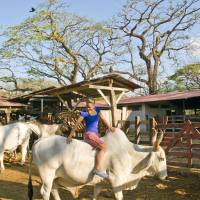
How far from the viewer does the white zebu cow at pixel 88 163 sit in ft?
12.2

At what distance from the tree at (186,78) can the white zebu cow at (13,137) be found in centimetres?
2363

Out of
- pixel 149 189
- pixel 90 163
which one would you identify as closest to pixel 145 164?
pixel 90 163

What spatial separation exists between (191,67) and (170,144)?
77.0 ft

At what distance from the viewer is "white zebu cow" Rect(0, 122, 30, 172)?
307 inches

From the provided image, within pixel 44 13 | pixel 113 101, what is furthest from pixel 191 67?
pixel 113 101

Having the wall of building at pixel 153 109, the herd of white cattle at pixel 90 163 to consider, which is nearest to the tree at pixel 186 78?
the wall of building at pixel 153 109

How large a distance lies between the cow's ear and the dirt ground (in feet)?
3.46

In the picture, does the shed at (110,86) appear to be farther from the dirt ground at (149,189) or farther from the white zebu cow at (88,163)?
the white zebu cow at (88,163)

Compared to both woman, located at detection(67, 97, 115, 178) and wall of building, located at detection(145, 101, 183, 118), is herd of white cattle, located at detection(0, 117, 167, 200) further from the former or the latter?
wall of building, located at detection(145, 101, 183, 118)

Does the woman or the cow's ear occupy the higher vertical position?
the woman

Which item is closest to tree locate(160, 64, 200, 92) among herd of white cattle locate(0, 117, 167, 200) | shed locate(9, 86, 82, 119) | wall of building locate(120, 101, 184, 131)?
wall of building locate(120, 101, 184, 131)

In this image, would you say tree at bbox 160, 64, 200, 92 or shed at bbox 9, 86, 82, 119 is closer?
shed at bbox 9, 86, 82, 119

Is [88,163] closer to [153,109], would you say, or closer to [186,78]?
[153,109]

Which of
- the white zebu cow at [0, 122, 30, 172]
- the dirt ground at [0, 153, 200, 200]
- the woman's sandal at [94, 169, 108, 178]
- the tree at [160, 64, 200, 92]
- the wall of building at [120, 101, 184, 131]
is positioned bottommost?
the dirt ground at [0, 153, 200, 200]
